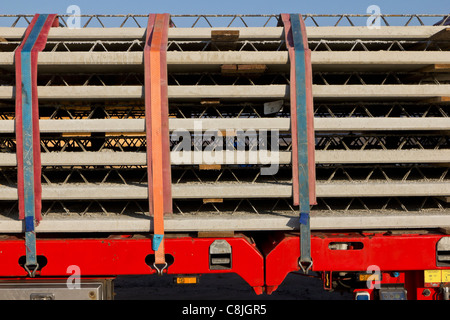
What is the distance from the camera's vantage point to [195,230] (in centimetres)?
586

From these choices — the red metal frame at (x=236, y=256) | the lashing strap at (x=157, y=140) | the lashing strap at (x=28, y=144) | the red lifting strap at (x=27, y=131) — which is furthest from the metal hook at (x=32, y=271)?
the lashing strap at (x=157, y=140)

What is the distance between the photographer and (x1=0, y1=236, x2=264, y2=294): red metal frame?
223 inches

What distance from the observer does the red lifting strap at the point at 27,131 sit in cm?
552

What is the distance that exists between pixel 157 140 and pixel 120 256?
2364 mm

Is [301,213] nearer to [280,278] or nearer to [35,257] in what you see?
[280,278]

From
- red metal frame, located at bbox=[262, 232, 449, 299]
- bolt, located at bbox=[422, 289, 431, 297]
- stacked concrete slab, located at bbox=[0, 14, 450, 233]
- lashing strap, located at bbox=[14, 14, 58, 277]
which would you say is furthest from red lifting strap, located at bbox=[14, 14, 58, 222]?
bolt, located at bbox=[422, 289, 431, 297]

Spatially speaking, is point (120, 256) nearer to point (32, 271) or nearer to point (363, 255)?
point (32, 271)

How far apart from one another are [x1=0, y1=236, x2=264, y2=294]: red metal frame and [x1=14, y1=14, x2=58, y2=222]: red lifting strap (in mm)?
719

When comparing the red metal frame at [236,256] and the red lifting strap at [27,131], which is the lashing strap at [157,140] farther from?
the red lifting strap at [27,131]

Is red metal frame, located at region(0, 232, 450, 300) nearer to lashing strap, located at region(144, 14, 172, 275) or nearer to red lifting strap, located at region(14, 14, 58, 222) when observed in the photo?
lashing strap, located at region(144, 14, 172, 275)

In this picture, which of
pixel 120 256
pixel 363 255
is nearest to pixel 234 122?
pixel 120 256

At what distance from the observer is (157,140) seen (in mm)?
5562
